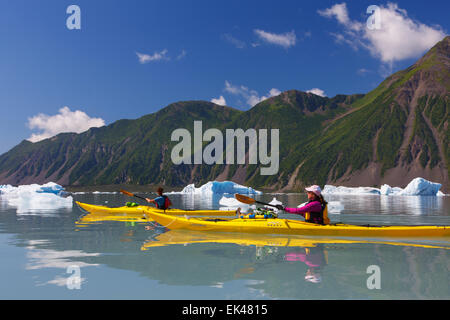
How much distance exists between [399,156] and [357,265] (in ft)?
587

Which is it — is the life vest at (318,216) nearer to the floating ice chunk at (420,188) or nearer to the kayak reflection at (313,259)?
the kayak reflection at (313,259)

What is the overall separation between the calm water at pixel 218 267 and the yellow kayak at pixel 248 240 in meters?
0.04

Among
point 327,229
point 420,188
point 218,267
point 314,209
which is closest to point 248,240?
point 314,209

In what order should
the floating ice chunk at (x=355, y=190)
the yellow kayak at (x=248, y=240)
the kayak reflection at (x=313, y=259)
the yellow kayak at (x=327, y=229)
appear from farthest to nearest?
the floating ice chunk at (x=355, y=190)
the yellow kayak at (x=327, y=229)
the yellow kayak at (x=248, y=240)
the kayak reflection at (x=313, y=259)

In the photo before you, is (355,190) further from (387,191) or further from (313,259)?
(313,259)

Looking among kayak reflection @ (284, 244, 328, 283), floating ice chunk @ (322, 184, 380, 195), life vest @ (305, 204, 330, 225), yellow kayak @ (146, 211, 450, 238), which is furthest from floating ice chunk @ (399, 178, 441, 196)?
kayak reflection @ (284, 244, 328, 283)

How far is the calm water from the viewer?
316 inches

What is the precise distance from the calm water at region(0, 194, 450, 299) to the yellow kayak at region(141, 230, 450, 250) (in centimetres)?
4

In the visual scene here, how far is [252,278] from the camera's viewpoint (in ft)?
30.1

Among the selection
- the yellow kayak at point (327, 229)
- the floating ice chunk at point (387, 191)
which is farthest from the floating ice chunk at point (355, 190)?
the yellow kayak at point (327, 229)

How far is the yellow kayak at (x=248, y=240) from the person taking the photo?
1447cm

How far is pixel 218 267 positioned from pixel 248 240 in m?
5.22

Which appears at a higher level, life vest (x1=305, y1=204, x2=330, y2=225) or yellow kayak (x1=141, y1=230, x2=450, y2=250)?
life vest (x1=305, y1=204, x2=330, y2=225)

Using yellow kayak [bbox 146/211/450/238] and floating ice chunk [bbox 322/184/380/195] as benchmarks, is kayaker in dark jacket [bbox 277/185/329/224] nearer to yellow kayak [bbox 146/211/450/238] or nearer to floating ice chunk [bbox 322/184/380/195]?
yellow kayak [bbox 146/211/450/238]
